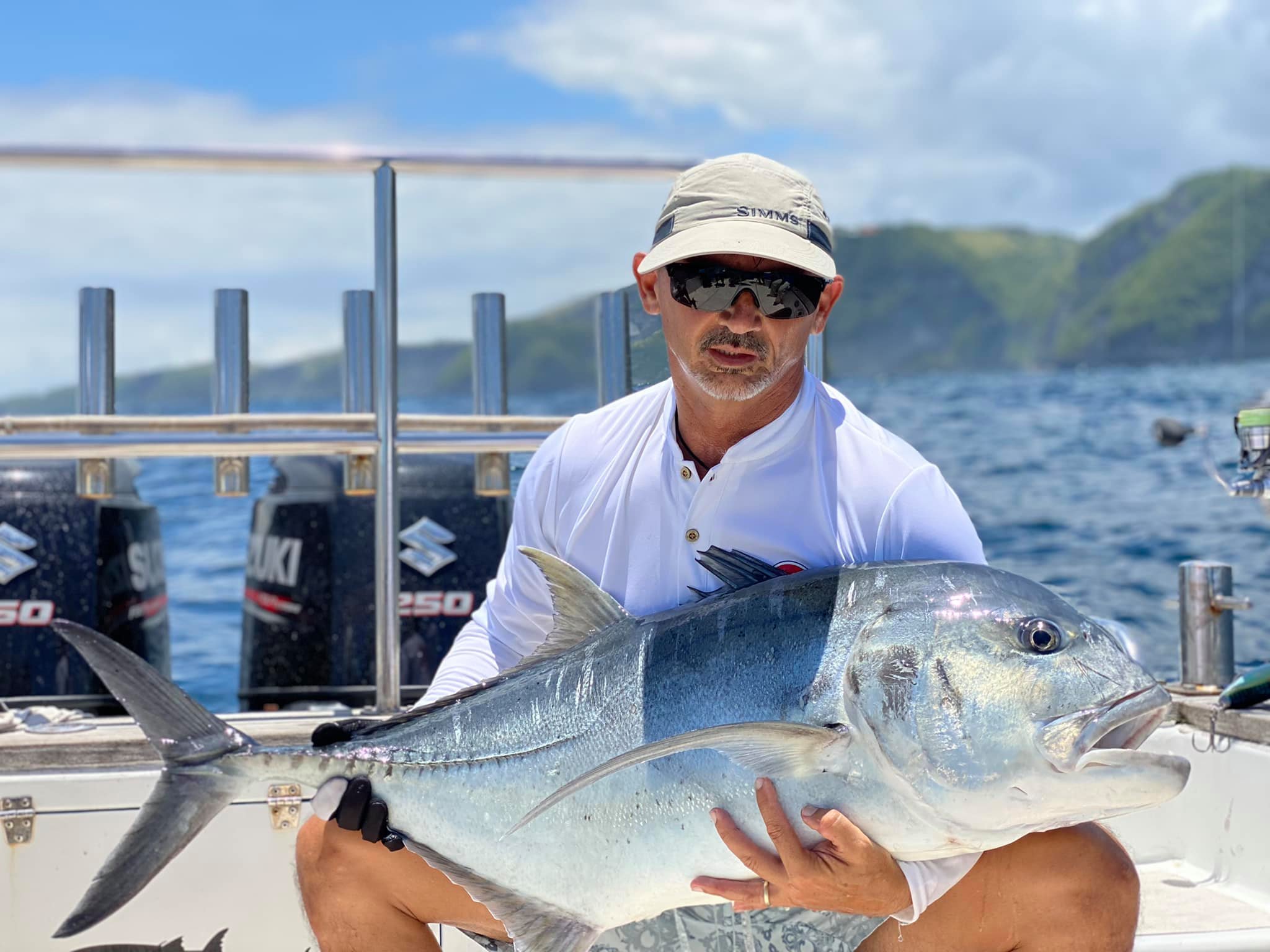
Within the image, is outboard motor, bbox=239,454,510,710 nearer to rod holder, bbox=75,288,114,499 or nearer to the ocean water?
the ocean water

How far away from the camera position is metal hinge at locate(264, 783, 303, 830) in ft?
8.30

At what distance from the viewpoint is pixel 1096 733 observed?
5.00ft

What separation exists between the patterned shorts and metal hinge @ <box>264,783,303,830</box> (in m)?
0.86

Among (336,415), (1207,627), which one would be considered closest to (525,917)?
(336,415)

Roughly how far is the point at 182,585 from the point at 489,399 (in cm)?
630

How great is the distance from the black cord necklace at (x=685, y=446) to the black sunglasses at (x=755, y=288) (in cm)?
26

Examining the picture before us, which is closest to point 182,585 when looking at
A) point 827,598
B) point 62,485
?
point 62,485

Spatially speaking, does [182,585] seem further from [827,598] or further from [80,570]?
[827,598]

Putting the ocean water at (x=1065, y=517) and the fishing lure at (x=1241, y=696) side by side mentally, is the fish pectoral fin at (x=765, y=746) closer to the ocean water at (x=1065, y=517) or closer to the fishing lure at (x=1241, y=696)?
the ocean water at (x=1065, y=517)

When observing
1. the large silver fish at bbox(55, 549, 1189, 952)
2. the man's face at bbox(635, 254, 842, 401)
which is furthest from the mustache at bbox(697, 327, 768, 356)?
the large silver fish at bbox(55, 549, 1189, 952)

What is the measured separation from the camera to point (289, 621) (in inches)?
141

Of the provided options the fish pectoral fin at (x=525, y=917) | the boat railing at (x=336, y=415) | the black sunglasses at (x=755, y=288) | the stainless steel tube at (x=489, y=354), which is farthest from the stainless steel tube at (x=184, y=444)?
the fish pectoral fin at (x=525, y=917)

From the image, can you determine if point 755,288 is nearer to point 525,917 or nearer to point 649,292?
point 649,292

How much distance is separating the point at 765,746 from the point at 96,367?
7.16ft
